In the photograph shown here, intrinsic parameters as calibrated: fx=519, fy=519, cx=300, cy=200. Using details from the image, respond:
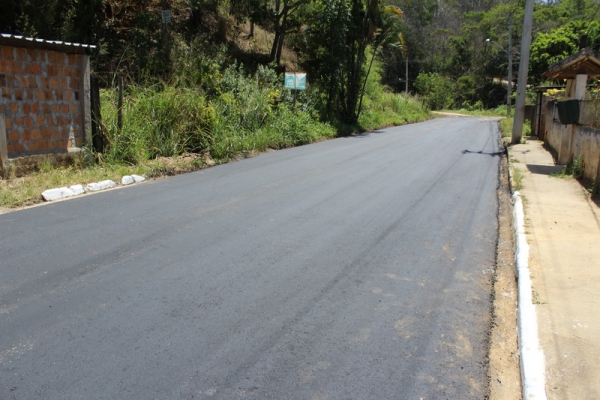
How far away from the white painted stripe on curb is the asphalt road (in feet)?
1.00

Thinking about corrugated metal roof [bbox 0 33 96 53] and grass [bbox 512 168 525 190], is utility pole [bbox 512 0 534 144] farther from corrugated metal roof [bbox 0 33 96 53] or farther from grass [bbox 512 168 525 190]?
corrugated metal roof [bbox 0 33 96 53]

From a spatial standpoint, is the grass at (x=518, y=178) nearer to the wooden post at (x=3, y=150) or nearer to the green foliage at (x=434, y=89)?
the wooden post at (x=3, y=150)

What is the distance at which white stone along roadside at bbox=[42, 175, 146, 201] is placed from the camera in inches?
378

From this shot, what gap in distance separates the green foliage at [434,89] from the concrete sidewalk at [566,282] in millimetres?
52951

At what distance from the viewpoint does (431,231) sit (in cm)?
774

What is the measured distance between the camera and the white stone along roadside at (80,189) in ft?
31.5

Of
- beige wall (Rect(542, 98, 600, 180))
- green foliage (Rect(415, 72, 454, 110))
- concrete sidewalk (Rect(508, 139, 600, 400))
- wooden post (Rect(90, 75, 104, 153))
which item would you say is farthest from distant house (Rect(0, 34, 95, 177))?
green foliage (Rect(415, 72, 454, 110))

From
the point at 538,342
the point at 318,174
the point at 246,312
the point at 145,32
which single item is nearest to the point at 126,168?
the point at 318,174

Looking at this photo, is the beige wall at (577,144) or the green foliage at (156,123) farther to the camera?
the green foliage at (156,123)

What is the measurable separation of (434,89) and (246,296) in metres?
61.8

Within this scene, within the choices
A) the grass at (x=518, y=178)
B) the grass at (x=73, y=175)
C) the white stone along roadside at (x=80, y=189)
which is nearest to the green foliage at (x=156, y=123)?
the grass at (x=73, y=175)

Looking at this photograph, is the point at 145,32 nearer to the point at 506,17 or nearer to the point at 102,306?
the point at 102,306

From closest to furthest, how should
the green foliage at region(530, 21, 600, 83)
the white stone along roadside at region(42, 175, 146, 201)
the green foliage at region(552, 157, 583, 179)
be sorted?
the white stone along roadside at region(42, 175, 146, 201) → the green foliage at region(552, 157, 583, 179) → the green foliage at region(530, 21, 600, 83)

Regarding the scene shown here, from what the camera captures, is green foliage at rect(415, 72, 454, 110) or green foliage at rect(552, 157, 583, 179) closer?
green foliage at rect(552, 157, 583, 179)
